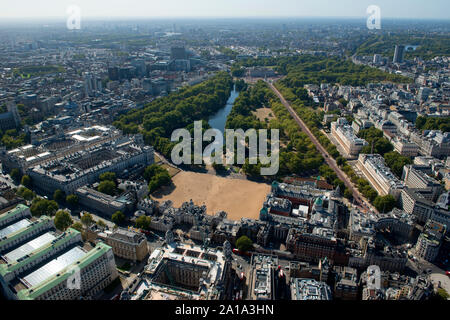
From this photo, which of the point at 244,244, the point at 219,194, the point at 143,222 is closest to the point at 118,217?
the point at 143,222

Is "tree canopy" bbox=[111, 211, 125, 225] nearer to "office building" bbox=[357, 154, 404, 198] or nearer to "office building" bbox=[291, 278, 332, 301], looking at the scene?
"office building" bbox=[291, 278, 332, 301]

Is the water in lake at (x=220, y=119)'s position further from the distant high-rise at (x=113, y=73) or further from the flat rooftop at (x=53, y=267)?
the flat rooftop at (x=53, y=267)

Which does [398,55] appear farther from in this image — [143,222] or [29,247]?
[29,247]

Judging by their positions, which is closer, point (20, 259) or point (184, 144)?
point (20, 259)

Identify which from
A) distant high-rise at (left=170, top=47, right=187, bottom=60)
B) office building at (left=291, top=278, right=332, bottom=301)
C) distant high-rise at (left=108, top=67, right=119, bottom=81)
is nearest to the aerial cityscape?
office building at (left=291, top=278, right=332, bottom=301)

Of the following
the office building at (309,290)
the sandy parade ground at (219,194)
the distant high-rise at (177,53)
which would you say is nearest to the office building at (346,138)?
the sandy parade ground at (219,194)
